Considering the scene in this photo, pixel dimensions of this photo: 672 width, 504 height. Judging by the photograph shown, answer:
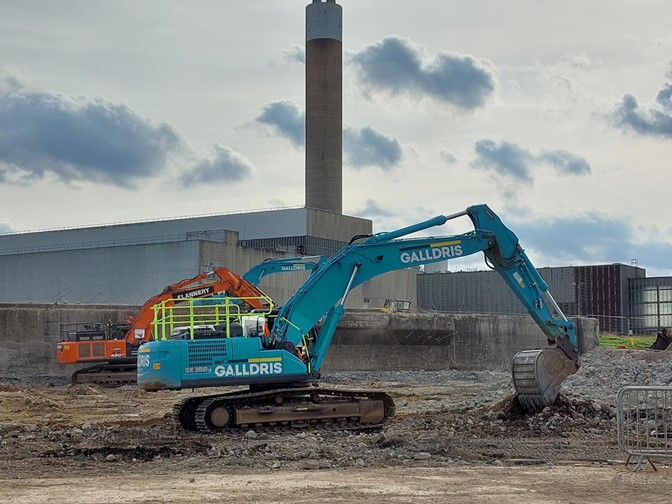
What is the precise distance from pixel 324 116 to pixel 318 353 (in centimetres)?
4933

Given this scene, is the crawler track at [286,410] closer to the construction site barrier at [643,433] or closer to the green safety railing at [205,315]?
the green safety railing at [205,315]

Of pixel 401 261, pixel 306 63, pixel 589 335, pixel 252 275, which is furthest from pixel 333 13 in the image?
pixel 401 261

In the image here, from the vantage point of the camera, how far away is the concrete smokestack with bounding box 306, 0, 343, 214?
65.3 metres

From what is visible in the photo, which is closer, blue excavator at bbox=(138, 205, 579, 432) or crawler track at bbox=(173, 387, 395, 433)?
blue excavator at bbox=(138, 205, 579, 432)

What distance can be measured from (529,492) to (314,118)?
56012 mm

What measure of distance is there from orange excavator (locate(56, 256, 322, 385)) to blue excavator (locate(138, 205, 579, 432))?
26.0 feet

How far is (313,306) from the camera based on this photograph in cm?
1697

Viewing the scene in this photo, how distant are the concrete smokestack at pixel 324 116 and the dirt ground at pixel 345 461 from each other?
149 ft

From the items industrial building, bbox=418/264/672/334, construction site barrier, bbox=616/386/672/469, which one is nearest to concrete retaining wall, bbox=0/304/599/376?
construction site barrier, bbox=616/386/672/469

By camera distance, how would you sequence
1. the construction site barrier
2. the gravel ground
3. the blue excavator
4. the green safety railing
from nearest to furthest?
1. the construction site barrier
2. the gravel ground
3. the blue excavator
4. the green safety railing

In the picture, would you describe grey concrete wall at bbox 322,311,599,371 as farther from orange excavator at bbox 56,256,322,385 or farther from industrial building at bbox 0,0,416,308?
industrial building at bbox 0,0,416,308

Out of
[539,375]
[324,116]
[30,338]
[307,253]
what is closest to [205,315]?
[539,375]

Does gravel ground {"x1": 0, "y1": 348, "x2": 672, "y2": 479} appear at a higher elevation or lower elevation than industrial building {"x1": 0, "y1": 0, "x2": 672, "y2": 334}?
lower

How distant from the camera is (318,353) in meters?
17.0
